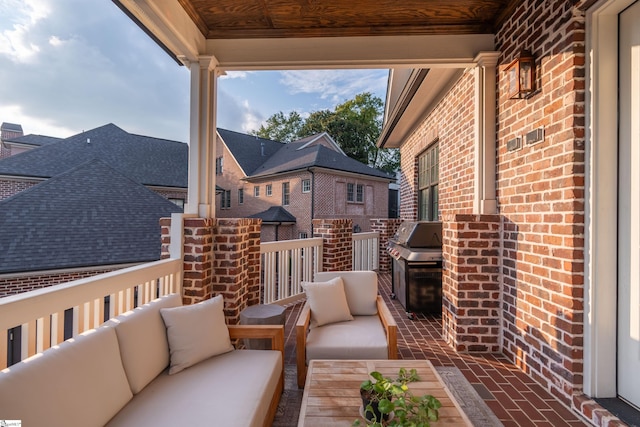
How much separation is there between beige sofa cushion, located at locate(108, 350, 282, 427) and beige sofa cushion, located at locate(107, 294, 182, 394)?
8 centimetres

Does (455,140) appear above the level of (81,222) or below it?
above

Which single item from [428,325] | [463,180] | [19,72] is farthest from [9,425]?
[19,72]

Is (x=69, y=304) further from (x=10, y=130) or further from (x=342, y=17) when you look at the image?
(x=10, y=130)

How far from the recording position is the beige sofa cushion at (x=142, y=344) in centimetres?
173

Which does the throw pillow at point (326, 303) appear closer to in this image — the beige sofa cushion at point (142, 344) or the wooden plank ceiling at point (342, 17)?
the beige sofa cushion at point (142, 344)

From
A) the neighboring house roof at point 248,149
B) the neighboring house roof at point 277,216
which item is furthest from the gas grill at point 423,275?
the neighboring house roof at point 248,149

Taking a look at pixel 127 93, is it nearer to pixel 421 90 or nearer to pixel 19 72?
pixel 19 72

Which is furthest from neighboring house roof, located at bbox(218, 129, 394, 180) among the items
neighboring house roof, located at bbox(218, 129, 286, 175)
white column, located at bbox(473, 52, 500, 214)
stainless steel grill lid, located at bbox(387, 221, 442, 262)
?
white column, located at bbox(473, 52, 500, 214)

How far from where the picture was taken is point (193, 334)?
2.09 m

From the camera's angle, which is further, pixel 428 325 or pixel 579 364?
pixel 428 325

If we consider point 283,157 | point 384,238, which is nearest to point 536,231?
point 384,238

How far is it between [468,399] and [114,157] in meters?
18.0

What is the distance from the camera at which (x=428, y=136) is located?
571cm

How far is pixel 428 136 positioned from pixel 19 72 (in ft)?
51.2
